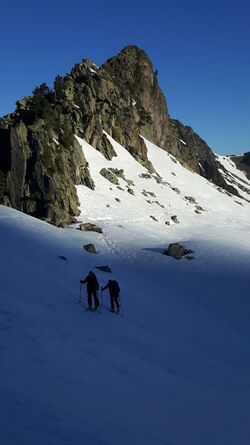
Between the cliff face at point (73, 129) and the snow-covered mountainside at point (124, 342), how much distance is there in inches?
329

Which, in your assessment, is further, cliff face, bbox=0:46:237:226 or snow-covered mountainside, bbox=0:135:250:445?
cliff face, bbox=0:46:237:226

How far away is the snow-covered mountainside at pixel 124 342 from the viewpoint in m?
8.49

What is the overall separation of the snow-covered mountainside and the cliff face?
8368 millimetres

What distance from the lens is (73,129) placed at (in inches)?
2576

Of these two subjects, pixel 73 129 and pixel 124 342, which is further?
pixel 73 129

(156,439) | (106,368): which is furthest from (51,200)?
(156,439)

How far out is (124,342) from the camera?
16.1 metres

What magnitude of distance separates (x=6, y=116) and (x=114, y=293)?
182 feet

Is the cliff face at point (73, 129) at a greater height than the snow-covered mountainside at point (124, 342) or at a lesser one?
greater

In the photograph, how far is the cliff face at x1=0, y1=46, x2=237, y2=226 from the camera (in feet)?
163

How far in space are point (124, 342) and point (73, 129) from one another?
53.4 m

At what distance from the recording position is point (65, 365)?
36.1ft

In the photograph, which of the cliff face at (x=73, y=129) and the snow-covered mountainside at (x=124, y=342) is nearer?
the snow-covered mountainside at (x=124, y=342)

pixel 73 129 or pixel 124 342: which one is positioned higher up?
pixel 73 129
